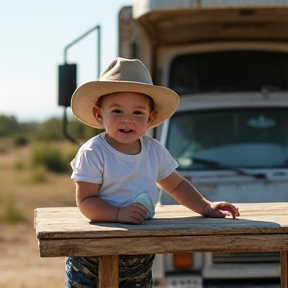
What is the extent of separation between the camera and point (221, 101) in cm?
728

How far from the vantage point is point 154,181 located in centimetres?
404

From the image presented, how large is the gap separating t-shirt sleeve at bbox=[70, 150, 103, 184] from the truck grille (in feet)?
7.75

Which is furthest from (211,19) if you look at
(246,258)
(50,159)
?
(50,159)

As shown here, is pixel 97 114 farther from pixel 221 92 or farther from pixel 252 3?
pixel 221 92

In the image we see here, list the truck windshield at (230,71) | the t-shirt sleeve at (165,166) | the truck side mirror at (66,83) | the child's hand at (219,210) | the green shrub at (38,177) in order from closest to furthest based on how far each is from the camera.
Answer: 1. the child's hand at (219,210)
2. the t-shirt sleeve at (165,166)
3. the truck side mirror at (66,83)
4. the truck windshield at (230,71)
5. the green shrub at (38,177)

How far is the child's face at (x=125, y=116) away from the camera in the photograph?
388 cm

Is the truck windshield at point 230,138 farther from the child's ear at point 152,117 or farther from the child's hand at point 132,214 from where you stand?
the child's hand at point 132,214

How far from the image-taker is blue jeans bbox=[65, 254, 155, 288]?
3.85 metres

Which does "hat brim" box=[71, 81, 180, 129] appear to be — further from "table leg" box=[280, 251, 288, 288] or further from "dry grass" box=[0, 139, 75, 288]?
"dry grass" box=[0, 139, 75, 288]

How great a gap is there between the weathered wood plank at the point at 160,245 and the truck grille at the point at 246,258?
2406mm

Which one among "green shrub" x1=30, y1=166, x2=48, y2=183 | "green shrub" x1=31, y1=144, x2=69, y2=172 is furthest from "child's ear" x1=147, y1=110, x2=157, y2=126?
"green shrub" x1=31, y1=144, x2=69, y2=172

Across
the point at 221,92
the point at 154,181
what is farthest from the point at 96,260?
the point at 221,92

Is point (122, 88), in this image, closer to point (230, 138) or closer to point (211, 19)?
point (230, 138)

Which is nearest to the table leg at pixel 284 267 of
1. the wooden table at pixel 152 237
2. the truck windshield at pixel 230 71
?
the wooden table at pixel 152 237
